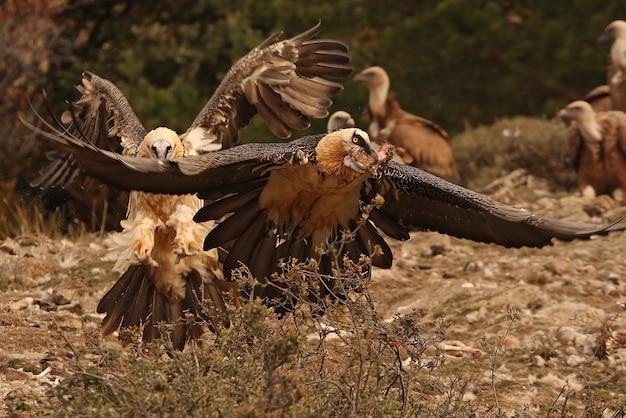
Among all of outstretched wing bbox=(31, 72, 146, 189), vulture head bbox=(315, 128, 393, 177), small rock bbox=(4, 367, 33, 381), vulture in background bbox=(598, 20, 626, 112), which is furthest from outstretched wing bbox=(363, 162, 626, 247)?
vulture in background bbox=(598, 20, 626, 112)

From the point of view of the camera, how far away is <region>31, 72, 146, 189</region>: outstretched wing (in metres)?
8.57

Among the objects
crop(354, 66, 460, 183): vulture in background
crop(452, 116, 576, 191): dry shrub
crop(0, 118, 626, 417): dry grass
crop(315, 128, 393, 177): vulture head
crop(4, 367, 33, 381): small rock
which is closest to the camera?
crop(0, 118, 626, 417): dry grass

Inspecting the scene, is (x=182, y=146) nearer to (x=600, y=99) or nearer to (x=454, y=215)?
(x=454, y=215)

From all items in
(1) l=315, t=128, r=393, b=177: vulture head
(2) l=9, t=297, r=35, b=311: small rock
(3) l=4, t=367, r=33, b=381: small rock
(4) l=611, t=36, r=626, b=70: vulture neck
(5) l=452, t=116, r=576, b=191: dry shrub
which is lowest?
(5) l=452, t=116, r=576, b=191: dry shrub

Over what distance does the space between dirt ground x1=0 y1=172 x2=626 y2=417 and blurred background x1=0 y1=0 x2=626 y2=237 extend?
13.9 feet

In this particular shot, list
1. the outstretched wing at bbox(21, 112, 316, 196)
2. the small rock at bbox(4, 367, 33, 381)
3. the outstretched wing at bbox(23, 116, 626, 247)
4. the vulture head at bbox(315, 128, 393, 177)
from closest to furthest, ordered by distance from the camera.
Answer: the outstretched wing at bbox(21, 112, 316, 196) → the outstretched wing at bbox(23, 116, 626, 247) → the vulture head at bbox(315, 128, 393, 177) → the small rock at bbox(4, 367, 33, 381)

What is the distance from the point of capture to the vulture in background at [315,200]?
21.0 feet

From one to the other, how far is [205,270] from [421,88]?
12267 mm

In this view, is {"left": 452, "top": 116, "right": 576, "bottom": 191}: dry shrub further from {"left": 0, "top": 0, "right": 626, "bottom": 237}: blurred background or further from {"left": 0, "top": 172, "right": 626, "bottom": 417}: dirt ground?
{"left": 0, "top": 172, "right": 626, "bottom": 417}: dirt ground

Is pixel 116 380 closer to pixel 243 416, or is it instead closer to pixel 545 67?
pixel 243 416

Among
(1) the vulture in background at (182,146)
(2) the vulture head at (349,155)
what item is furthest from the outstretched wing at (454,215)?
(1) the vulture in background at (182,146)

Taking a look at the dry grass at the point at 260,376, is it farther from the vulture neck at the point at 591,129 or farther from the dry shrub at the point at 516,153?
the dry shrub at the point at 516,153

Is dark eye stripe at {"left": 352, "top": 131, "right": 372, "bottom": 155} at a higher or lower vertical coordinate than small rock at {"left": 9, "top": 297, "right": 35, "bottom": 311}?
higher

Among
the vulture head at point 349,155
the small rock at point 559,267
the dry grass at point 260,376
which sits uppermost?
the vulture head at point 349,155
